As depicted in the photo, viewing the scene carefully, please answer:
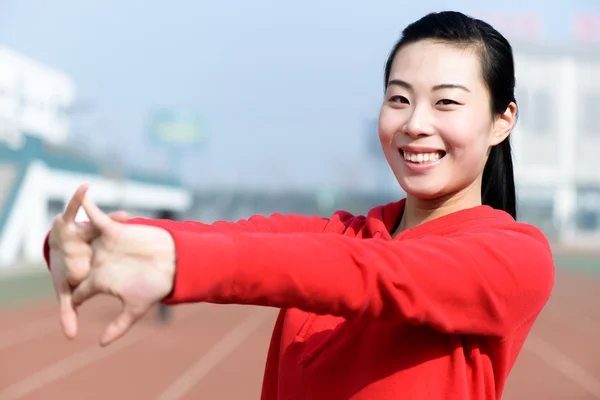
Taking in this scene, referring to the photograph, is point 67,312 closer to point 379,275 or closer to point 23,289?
point 379,275

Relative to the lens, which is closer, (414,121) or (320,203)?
(414,121)

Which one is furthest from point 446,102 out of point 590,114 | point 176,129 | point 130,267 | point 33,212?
point 176,129

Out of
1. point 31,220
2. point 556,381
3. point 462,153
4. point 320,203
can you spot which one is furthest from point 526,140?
point 462,153

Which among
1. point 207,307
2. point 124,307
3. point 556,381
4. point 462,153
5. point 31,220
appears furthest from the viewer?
point 31,220

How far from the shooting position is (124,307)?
1.05 metres

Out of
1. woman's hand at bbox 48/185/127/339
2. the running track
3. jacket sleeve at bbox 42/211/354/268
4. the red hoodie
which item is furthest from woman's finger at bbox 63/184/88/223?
the running track

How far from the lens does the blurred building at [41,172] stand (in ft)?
75.2

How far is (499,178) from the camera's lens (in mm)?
1676

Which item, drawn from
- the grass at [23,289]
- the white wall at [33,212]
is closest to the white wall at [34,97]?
the white wall at [33,212]

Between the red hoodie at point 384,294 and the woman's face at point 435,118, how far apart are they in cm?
8

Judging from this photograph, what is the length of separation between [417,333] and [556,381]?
8.41 meters

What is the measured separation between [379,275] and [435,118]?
391mm

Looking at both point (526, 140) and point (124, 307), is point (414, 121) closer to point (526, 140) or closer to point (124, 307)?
point (124, 307)

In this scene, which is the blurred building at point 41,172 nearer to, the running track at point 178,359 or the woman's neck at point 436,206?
the running track at point 178,359
